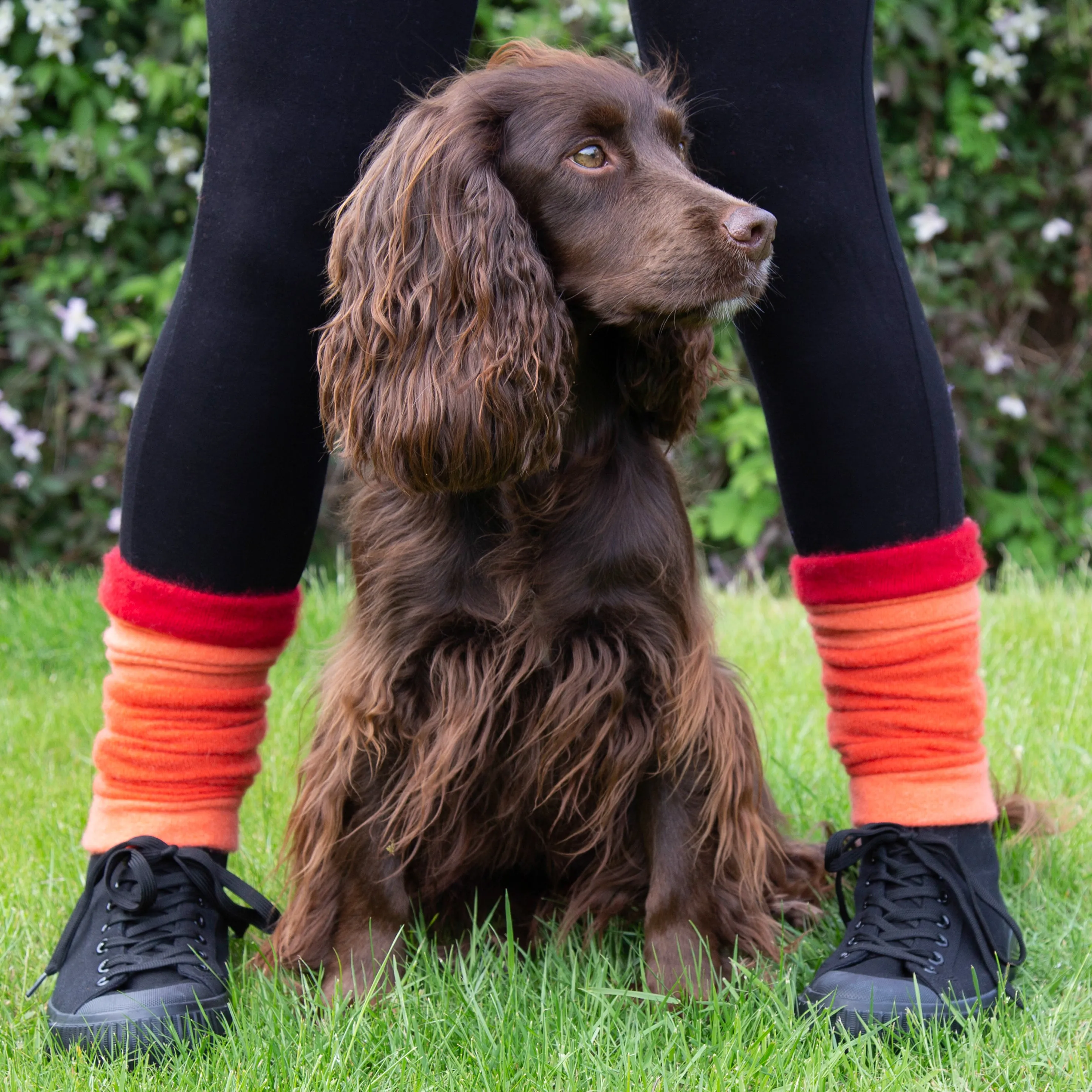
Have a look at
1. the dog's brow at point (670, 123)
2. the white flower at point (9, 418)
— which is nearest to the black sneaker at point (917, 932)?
the dog's brow at point (670, 123)

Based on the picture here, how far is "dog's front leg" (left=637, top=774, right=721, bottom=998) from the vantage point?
60.8 inches

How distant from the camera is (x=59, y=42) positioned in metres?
3.97

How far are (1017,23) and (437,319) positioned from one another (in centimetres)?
321

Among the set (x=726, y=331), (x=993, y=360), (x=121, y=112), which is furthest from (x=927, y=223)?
(x=121, y=112)

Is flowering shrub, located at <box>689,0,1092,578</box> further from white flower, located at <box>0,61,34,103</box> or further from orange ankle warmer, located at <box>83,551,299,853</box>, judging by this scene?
orange ankle warmer, located at <box>83,551,299,853</box>

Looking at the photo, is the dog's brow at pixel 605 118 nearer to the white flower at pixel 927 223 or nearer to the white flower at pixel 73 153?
the white flower at pixel 927 223

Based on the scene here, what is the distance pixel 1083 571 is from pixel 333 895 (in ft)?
9.32

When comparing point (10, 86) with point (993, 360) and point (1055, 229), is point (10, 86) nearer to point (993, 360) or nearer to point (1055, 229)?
point (993, 360)

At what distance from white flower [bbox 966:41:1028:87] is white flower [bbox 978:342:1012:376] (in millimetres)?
824

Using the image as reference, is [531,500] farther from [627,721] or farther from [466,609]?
[627,721]

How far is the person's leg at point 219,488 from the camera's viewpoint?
1.51 metres

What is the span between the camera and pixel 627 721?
1.60 meters

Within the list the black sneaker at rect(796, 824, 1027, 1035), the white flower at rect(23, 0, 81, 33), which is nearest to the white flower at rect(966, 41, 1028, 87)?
the white flower at rect(23, 0, 81, 33)

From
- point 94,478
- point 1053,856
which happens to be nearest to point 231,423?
point 1053,856
